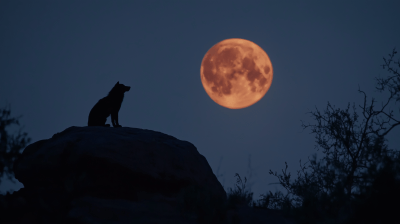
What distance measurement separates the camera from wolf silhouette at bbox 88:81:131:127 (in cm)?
852

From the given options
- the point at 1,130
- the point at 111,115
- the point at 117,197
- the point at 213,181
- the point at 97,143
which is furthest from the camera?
the point at 1,130

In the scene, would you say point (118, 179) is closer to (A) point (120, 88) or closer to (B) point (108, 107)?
(B) point (108, 107)

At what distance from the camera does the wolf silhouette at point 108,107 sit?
Answer: 28.0ft

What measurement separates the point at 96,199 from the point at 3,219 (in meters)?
1.43

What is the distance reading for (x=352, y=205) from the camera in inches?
158

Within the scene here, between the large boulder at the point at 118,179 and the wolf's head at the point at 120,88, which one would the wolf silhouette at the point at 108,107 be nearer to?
the wolf's head at the point at 120,88

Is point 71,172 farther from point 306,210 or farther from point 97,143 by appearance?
point 306,210

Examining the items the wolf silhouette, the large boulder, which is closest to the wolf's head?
the wolf silhouette

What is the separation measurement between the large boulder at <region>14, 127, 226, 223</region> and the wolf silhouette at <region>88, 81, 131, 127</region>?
0.96 metres

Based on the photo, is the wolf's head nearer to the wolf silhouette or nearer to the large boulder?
the wolf silhouette

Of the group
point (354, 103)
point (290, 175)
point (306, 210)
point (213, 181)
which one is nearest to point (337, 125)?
point (354, 103)

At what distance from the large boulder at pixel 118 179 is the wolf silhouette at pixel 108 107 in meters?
0.96

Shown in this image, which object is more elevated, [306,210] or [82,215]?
[306,210]

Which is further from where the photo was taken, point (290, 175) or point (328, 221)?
point (290, 175)
